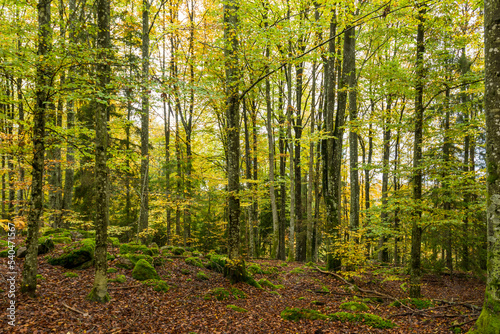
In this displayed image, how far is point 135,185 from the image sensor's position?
14.9 m

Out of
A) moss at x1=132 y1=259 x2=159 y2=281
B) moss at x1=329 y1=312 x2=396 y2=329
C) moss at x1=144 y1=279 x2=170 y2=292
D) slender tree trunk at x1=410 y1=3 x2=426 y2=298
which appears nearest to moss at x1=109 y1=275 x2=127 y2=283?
moss at x1=132 y1=259 x2=159 y2=281

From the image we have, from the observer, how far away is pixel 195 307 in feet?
20.7

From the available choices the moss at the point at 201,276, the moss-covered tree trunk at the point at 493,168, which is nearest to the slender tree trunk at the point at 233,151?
the moss at the point at 201,276

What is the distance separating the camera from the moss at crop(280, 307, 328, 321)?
19.9 ft

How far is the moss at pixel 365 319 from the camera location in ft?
18.3

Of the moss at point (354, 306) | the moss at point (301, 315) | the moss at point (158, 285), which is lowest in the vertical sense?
the moss at point (354, 306)

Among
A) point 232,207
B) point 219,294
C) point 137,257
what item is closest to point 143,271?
point 137,257

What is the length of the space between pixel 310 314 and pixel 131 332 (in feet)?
12.9

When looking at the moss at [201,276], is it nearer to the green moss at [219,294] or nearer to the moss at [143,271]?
the green moss at [219,294]

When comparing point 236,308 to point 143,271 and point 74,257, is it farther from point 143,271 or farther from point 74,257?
point 74,257

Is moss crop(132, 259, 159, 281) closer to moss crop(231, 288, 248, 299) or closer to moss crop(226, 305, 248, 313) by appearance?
moss crop(231, 288, 248, 299)

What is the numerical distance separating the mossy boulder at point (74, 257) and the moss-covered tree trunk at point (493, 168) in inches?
354

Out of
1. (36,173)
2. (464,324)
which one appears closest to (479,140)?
(464,324)

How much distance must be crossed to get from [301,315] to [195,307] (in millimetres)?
2587
